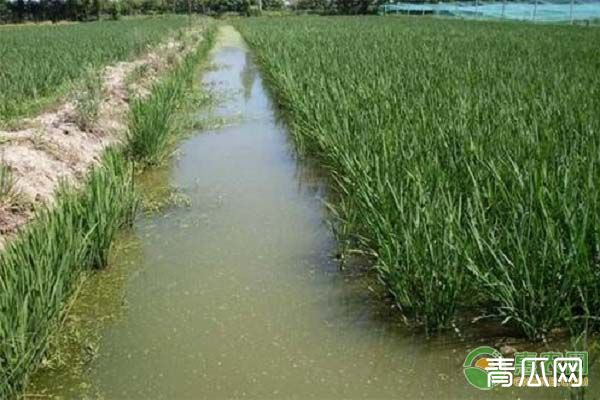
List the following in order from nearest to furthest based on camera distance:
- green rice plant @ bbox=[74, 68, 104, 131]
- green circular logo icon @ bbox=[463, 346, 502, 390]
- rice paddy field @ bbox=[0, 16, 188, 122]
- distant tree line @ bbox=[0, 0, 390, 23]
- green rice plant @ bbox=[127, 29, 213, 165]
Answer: green circular logo icon @ bbox=[463, 346, 502, 390]
green rice plant @ bbox=[127, 29, 213, 165]
green rice plant @ bbox=[74, 68, 104, 131]
rice paddy field @ bbox=[0, 16, 188, 122]
distant tree line @ bbox=[0, 0, 390, 23]

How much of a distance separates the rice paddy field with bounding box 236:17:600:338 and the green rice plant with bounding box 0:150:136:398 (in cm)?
142

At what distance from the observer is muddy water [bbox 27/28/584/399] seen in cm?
235

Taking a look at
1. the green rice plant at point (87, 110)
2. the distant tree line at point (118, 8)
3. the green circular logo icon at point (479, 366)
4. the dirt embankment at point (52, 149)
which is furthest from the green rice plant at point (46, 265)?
the distant tree line at point (118, 8)

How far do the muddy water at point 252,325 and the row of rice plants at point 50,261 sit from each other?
0.22 metres

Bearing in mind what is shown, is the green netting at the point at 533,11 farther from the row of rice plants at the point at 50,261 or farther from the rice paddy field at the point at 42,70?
the row of rice plants at the point at 50,261

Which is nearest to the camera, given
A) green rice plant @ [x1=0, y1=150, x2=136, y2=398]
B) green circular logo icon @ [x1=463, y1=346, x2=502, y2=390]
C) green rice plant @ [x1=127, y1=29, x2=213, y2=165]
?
green rice plant @ [x1=0, y1=150, x2=136, y2=398]

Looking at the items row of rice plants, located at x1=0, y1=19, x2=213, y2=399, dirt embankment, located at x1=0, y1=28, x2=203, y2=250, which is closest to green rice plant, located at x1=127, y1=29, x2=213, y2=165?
dirt embankment, located at x1=0, y1=28, x2=203, y2=250

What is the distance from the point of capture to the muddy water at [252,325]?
2352 mm

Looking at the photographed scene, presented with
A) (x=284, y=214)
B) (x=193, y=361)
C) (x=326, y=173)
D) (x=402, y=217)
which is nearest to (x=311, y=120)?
(x=326, y=173)

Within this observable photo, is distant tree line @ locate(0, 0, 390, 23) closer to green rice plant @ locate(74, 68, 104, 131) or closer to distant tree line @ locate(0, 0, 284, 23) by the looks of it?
distant tree line @ locate(0, 0, 284, 23)

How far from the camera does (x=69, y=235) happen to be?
2842mm

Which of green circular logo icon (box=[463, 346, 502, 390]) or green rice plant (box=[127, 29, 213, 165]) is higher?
green rice plant (box=[127, 29, 213, 165])

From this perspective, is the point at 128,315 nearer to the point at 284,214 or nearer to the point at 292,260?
the point at 292,260

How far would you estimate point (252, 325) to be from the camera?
9.21ft
